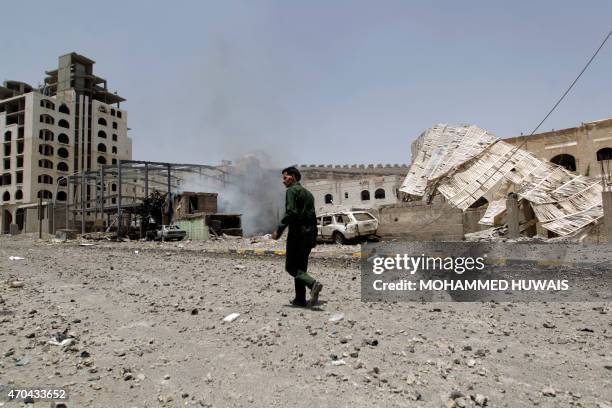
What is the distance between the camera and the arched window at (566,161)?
26734mm

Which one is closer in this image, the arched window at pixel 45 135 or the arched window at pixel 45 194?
the arched window at pixel 45 194

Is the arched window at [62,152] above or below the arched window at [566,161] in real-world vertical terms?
above

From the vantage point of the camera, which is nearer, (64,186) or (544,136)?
(544,136)

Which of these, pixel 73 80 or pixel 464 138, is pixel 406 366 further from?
pixel 73 80

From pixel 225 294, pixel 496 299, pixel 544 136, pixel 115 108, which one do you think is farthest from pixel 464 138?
pixel 115 108

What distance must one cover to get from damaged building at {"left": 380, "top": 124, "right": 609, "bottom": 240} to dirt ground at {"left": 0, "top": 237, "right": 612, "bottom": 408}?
424 inches

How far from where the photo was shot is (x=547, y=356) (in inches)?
126

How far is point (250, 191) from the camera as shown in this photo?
139 feet

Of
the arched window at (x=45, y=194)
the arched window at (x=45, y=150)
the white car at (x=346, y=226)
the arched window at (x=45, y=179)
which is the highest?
the arched window at (x=45, y=150)

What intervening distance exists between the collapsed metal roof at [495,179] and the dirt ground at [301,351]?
40.6ft

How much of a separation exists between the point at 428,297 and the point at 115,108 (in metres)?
79.6

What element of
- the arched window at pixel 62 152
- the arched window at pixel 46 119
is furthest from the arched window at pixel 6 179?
the arched window at pixel 46 119

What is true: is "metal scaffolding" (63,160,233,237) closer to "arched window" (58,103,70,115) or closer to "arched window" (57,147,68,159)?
"arched window" (57,147,68,159)
